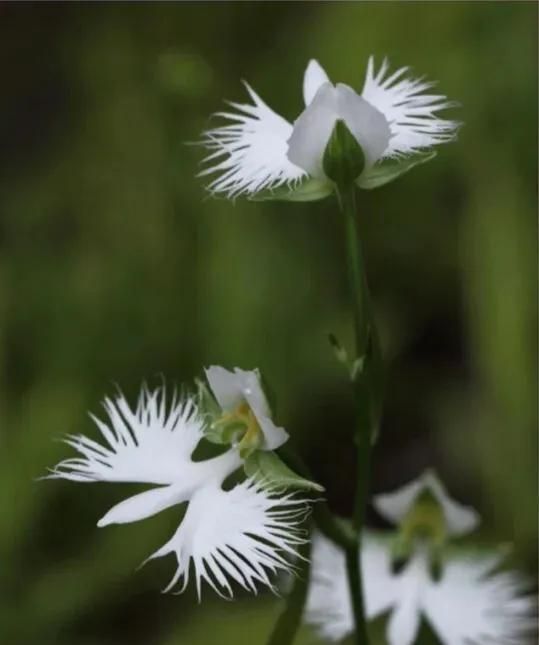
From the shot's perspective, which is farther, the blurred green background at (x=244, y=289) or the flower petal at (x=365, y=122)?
the blurred green background at (x=244, y=289)

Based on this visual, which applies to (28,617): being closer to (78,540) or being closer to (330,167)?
(78,540)

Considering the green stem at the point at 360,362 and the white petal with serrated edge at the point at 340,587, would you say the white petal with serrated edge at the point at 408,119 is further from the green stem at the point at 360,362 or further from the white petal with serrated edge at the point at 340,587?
the white petal with serrated edge at the point at 340,587

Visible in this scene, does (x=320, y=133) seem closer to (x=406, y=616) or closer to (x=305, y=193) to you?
(x=305, y=193)

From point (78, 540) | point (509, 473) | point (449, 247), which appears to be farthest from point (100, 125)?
point (509, 473)

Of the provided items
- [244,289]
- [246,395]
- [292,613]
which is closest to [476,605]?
[292,613]

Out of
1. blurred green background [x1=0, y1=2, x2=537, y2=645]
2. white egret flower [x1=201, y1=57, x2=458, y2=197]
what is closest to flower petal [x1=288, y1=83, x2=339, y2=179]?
white egret flower [x1=201, y1=57, x2=458, y2=197]

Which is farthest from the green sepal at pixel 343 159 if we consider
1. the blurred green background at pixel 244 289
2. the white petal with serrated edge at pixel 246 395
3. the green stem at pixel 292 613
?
the blurred green background at pixel 244 289
